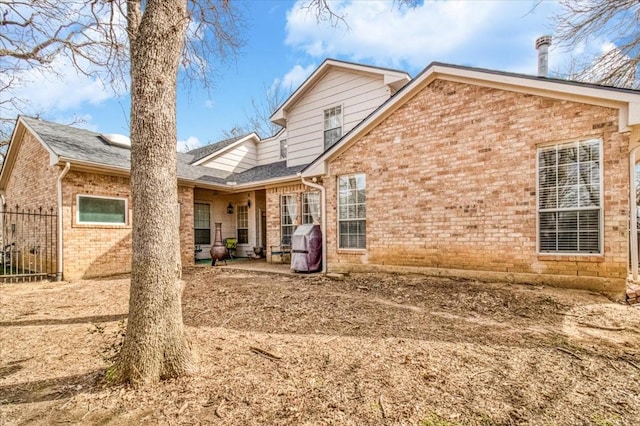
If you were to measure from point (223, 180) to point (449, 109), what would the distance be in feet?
29.4

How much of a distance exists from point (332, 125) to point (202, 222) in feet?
22.0

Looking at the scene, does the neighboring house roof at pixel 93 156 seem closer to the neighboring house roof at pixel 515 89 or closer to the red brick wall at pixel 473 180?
the neighboring house roof at pixel 515 89

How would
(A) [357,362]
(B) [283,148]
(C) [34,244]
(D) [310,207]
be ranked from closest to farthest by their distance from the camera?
(A) [357,362]
(C) [34,244]
(D) [310,207]
(B) [283,148]

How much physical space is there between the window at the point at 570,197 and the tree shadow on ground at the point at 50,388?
667cm

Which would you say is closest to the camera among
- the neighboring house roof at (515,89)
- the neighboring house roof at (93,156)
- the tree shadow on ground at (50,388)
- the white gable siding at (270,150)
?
the tree shadow on ground at (50,388)

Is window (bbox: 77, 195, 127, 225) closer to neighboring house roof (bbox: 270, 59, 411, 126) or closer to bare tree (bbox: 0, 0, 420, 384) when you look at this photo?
neighboring house roof (bbox: 270, 59, 411, 126)

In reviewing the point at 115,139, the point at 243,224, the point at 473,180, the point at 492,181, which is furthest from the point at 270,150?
the point at 492,181

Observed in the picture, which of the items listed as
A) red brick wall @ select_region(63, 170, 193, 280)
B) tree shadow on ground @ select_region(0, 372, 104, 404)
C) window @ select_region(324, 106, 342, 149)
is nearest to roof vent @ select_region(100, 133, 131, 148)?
red brick wall @ select_region(63, 170, 193, 280)

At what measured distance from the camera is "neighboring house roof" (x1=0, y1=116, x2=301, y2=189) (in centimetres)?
812

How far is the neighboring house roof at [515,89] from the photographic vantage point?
469cm

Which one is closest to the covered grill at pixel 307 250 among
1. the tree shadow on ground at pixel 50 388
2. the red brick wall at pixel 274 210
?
the red brick wall at pixel 274 210

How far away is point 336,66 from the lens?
A: 10.2 m

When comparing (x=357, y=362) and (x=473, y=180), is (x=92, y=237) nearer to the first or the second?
(x=357, y=362)

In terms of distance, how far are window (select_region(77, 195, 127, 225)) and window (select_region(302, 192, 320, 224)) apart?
5447mm
